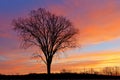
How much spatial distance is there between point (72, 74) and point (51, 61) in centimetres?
502

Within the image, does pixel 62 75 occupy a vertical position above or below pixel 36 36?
below

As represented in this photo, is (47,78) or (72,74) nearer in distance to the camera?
(47,78)

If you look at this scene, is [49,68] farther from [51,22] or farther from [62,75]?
[51,22]

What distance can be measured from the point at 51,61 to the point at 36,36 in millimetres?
5626

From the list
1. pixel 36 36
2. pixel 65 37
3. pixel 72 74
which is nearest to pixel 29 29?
pixel 36 36

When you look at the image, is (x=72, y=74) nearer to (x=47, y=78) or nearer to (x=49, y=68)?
(x=49, y=68)

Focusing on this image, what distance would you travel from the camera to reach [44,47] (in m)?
77.2

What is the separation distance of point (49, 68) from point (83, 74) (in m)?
7.22

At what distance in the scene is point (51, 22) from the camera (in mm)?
77250

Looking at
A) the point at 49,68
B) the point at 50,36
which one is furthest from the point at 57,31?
the point at 49,68

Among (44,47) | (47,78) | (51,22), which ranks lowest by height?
(47,78)

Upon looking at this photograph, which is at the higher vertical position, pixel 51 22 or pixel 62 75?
pixel 51 22

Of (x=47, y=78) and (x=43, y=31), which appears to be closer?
(x=47, y=78)

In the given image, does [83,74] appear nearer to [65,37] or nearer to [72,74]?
[72,74]
